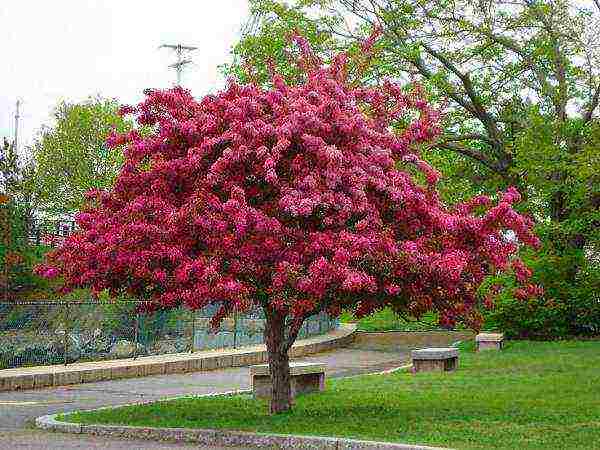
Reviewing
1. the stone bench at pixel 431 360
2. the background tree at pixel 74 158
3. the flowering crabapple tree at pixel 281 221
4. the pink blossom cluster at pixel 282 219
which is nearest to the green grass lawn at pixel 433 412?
the stone bench at pixel 431 360

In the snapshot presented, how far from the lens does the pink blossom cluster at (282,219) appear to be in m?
12.7

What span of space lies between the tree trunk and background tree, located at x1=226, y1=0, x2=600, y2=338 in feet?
55.4

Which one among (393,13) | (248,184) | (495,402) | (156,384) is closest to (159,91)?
(248,184)

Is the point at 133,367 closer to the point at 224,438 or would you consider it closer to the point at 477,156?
the point at 224,438

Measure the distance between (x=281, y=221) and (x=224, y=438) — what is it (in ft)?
8.63

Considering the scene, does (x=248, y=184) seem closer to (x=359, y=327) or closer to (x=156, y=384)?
(x=156, y=384)

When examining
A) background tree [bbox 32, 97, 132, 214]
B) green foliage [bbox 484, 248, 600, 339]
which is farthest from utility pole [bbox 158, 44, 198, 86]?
green foliage [bbox 484, 248, 600, 339]

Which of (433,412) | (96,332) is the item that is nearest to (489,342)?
(96,332)

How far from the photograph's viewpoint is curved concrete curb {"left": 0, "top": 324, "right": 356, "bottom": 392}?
2094cm

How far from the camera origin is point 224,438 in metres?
12.4

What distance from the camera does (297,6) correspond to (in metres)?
35.8

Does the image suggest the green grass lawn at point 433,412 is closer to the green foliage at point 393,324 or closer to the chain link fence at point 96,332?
the chain link fence at point 96,332

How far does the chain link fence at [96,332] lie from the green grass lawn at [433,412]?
4.93 meters

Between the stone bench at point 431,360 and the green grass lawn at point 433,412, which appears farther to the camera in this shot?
the stone bench at point 431,360
